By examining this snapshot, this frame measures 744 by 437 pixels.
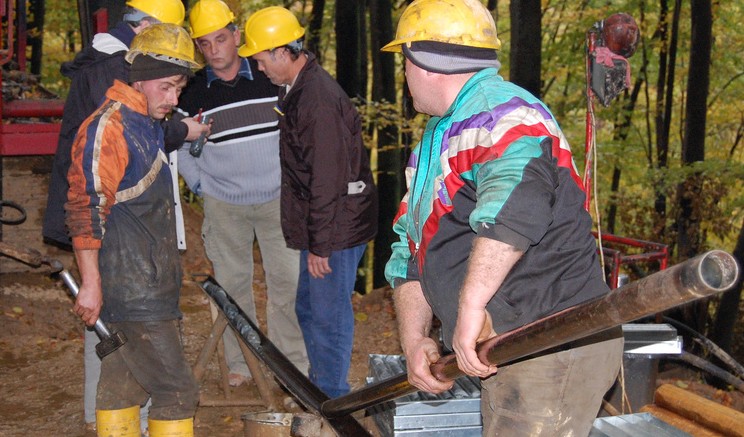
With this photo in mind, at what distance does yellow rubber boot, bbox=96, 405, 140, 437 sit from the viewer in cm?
414

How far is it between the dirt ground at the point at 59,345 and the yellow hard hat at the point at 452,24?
2694 mm

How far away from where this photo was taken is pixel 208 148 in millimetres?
5582

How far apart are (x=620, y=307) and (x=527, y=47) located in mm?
Result: 9632

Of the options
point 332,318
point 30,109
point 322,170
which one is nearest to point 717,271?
point 322,170

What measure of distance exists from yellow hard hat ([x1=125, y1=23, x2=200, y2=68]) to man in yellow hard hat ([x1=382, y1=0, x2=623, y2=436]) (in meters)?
1.60

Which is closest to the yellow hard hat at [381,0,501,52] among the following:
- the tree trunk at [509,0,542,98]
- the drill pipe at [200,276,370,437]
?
the drill pipe at [200,276,370,437]

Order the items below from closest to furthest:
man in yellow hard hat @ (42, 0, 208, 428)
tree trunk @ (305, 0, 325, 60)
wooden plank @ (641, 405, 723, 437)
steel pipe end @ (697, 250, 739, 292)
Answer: steel pipe end @ (697, 250, 739, 292) → man in yellow hard hat @ (42, 0, 208, 428) → wooden plank @ (641, 405, 723, 437) → tree trunk @ (305, 0, 325, 60)

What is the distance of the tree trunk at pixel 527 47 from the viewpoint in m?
11.1

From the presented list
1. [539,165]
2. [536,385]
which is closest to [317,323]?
[536,385]

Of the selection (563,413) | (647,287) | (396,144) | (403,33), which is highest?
(403,33)

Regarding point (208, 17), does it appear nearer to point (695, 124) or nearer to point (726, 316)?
point (726, 316)

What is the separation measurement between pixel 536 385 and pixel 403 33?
1.27 m

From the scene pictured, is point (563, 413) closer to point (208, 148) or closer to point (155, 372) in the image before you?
point (155, 372)

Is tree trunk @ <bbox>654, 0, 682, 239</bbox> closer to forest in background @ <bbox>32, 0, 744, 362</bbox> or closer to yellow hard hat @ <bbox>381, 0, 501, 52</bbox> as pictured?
forest in background @ <bbox>32, 0, 744, 362</bbox>
